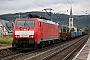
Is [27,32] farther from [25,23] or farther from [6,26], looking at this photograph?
[6,26]

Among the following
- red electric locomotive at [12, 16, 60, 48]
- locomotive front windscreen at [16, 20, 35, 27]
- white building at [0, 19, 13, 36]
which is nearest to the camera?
red electric locomotive at [12, 16, 60, 48]

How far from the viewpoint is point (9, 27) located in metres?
95.8

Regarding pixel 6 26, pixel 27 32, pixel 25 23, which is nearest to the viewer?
pixel 27 32

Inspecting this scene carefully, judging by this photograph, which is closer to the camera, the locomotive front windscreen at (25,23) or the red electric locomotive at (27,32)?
the red electric locomotive at (27,32)

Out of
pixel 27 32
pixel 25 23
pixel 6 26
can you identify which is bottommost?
pixel 27 32

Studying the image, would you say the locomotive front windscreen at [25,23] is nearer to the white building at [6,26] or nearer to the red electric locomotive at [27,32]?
the red electric locomotive at [27,32]

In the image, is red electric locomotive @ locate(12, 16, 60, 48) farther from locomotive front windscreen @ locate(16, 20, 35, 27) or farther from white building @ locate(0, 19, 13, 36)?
white building @ locate(0, 19, 13, 36)

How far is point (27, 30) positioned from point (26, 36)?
0.56m

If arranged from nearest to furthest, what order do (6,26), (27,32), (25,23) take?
(27,32) → (25,23) → (6,26)

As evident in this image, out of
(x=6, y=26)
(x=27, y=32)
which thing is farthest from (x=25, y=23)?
(x=6, y=26)

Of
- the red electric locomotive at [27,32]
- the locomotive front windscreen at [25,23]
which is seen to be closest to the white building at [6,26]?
the locomotive front windscreen at [25,23]

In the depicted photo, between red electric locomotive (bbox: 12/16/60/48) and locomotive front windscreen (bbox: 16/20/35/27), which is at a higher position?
locomotive front windscreen (bbox: 16/20/35/27)

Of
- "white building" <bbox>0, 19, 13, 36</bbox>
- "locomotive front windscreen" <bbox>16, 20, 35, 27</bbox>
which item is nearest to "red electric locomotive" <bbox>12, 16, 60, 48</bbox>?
"locomotive front windscreen" <bbox>16, 20, 35, 27</bbox>

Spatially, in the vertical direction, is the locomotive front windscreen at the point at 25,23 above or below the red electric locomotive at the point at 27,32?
above
